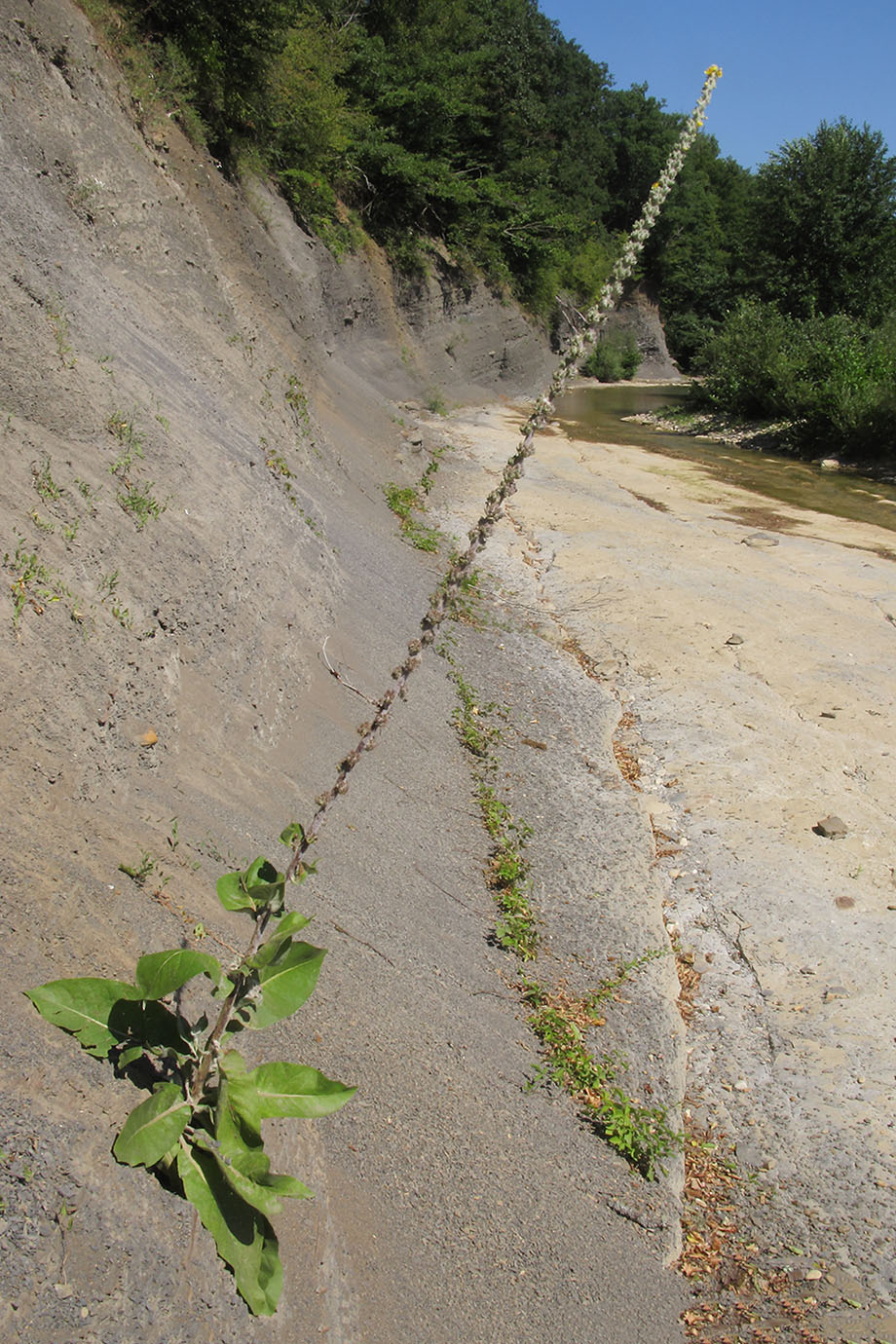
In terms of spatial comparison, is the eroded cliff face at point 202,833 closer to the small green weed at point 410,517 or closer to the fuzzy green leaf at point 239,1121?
the fuzzy green leaf at point 239,1121

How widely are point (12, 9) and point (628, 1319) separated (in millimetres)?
10819

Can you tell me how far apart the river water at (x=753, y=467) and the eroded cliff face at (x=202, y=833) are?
22.9 feet

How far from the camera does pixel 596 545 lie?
39.7 ft

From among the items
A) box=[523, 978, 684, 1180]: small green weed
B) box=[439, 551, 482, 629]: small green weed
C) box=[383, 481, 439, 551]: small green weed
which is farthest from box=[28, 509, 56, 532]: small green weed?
box=[383, 481, 439, 551]: small green weed

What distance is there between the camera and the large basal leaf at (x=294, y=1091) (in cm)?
224

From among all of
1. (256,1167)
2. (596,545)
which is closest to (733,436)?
(596,545)

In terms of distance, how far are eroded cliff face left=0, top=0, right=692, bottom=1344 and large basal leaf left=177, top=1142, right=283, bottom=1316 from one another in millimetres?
73

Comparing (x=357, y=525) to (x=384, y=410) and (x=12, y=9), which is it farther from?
(x=384, y=410)

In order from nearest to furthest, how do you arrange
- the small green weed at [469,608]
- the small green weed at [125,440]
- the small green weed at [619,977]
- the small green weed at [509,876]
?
1. the small green weed at [619,977]
2. the small green weed at [509,876]
3. the small green weed at [125,440]
4. the small green weed at [469,608]

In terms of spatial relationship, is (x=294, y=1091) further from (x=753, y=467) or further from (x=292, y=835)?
(x=753, y=467)

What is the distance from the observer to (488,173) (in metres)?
30.7

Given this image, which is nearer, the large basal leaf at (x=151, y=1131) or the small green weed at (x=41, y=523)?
the large basal leaf at (x=151, y=1131)

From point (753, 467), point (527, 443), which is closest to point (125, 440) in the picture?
point (527, 443)

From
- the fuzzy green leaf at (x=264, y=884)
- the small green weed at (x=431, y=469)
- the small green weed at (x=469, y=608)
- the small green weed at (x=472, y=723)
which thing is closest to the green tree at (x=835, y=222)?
the small green weed at (x=431, y=469)
